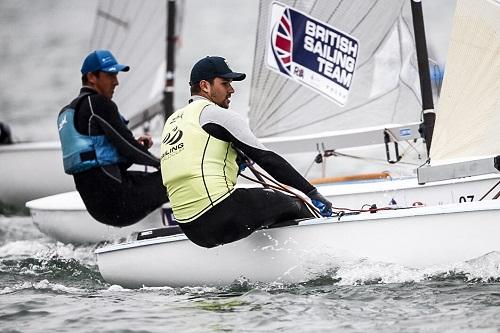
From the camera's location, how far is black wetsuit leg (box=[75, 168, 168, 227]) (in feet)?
19.9

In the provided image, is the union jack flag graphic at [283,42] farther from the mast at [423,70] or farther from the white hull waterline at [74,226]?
the white hull waterline at [74,226]

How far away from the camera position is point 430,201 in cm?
638

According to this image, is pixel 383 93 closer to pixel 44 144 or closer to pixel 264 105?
pixel 264 105

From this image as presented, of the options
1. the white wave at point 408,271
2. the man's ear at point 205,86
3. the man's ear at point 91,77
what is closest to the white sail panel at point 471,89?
the white wave at point 408,271

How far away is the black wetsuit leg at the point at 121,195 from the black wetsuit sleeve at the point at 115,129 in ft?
0.55

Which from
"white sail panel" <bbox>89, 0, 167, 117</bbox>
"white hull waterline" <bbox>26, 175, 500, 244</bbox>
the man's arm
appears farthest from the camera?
"white sail panel" <bbox>89, 0, 167, 117</bbox>

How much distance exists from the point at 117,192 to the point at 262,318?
1.91m

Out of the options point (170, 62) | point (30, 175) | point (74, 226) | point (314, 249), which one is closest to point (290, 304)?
point (314, 249)

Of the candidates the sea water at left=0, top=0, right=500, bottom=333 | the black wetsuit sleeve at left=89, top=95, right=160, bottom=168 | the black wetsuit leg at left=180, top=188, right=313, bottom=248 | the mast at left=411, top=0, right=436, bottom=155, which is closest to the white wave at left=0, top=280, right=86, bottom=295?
the sea water at left=0, top=0, right=500, bottom=333

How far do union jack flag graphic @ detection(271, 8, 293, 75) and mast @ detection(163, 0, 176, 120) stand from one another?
2.33m

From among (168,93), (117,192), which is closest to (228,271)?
(117,192)

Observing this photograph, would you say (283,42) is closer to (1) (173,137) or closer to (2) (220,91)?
(2) (220,91)

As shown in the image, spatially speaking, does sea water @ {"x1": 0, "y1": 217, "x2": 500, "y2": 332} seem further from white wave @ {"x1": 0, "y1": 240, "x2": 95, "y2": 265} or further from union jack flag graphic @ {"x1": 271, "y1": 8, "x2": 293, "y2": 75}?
union jack flag graphic @ {"x1": 271, "y1": 8, "x2": 293, "y2": 75}

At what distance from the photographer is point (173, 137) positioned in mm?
5031
